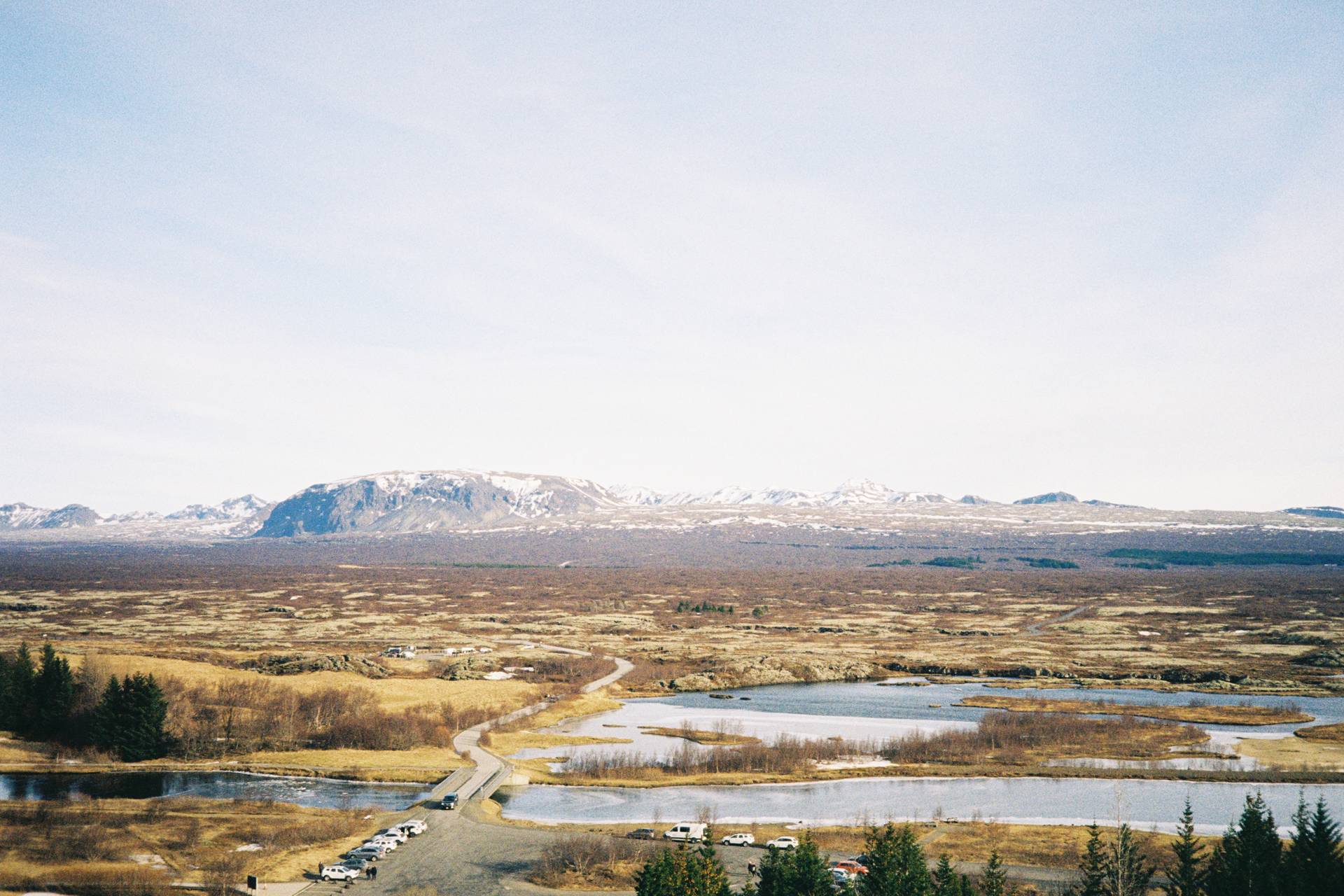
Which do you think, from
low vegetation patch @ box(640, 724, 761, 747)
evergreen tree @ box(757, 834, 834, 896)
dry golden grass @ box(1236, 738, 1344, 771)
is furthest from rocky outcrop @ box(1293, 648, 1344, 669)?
evergreen tree @ box(757, 834, 834, 896)

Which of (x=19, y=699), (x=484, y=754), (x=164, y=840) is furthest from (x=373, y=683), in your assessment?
(x=164, y=840)

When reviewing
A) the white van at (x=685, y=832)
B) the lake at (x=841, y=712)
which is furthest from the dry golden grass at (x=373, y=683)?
the white van at (x=685, y=832)

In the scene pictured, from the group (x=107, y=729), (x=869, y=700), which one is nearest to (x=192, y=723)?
(x=107, y=729)

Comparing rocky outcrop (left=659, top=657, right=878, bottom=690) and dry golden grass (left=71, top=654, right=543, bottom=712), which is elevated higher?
dry golden grass (left=71, top=654, right=543, bottom=712)

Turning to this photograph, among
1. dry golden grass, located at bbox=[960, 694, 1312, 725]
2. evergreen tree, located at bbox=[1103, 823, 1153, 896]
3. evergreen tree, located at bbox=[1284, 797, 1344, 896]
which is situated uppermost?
evergreen tree, located at bbox=[1284, 797, 1344, 896]

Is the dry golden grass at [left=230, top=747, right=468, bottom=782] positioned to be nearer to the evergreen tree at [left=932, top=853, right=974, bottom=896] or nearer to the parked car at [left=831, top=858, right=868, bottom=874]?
the parked car at [left=831, top=858, right=868, bottom=874]

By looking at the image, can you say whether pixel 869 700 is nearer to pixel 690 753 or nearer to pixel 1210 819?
pixel 690 753
